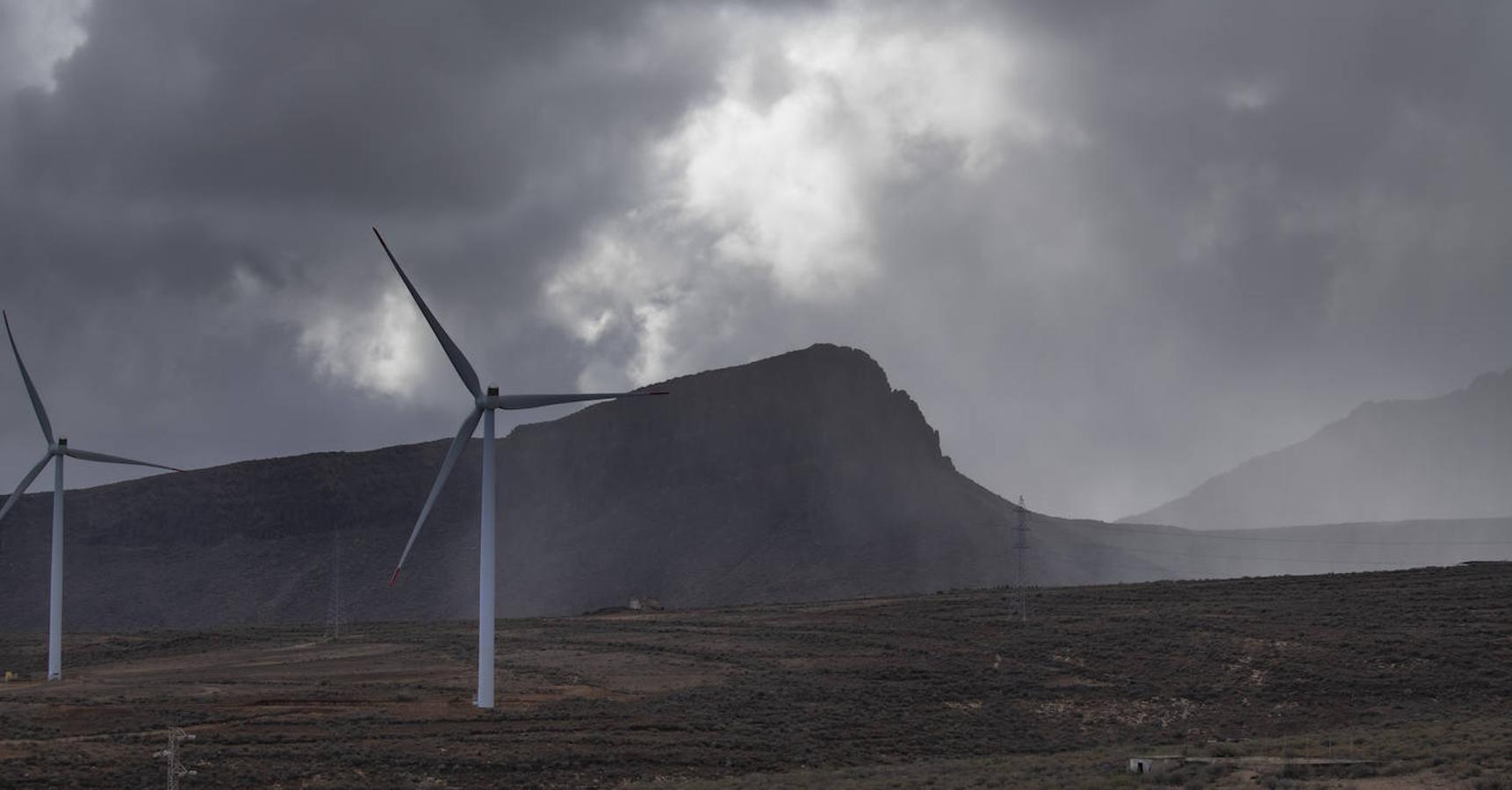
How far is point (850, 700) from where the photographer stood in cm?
8194

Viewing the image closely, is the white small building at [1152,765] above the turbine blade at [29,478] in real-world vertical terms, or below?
below

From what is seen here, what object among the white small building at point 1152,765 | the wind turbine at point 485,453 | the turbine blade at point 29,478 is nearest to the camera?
the white small building at point 1152,765

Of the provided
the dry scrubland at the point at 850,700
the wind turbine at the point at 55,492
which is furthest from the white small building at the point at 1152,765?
the wind turbine at the point at 55,492

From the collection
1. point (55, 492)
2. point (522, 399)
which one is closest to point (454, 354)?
point (522, 399)

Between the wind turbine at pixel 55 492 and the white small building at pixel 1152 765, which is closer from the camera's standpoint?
the white small building at pixel 1152 765

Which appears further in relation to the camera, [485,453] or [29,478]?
[29,478]

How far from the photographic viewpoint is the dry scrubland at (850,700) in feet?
194

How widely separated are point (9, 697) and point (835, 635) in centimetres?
5812

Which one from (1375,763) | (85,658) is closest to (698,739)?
(1375,763)

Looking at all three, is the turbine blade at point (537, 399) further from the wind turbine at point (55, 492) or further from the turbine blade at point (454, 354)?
the wind turbine at point (55, 492)

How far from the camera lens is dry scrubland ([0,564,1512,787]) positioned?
194ft

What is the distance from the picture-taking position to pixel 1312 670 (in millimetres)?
85875

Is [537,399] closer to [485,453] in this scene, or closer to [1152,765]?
[485,453]

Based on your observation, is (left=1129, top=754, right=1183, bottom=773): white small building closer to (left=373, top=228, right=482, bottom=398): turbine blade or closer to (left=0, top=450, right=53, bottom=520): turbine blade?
(left=373, top=228, right=482, bottom=398): turbine blade
